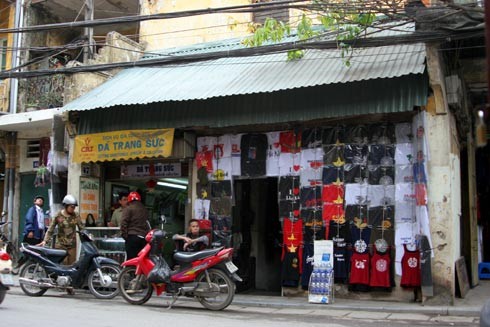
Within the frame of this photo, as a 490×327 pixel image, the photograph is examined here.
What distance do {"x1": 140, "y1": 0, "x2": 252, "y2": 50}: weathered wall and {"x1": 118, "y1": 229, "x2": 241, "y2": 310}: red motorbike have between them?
21.1 feet

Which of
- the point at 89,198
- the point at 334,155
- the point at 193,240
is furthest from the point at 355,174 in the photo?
the point at 89,198

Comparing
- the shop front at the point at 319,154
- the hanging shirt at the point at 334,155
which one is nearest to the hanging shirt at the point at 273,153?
the shop front at the point at 319,154

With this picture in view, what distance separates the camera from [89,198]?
42.9 ft

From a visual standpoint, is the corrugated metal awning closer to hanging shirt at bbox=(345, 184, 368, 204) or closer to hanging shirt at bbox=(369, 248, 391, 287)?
hanging shirt at bbox=(345, 184, 368, 204)

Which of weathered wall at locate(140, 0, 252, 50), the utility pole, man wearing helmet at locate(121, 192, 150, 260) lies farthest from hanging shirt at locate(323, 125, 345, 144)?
the utility pole

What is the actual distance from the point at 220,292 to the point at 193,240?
4.90 feet

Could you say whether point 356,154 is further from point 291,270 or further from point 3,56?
point 3,56

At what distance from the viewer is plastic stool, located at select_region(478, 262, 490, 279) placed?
13334 millimetres

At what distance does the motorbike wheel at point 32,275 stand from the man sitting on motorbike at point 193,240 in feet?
8.29

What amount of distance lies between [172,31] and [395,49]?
248 inches

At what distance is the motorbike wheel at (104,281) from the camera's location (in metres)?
10.1

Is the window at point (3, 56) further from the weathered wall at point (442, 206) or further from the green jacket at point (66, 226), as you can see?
the weathered wall at point (442, 206)

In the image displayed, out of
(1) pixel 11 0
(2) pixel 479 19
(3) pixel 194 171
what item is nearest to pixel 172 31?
(3) pixel 194 171

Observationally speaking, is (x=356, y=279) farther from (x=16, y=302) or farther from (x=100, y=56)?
(x=100, y=56)
